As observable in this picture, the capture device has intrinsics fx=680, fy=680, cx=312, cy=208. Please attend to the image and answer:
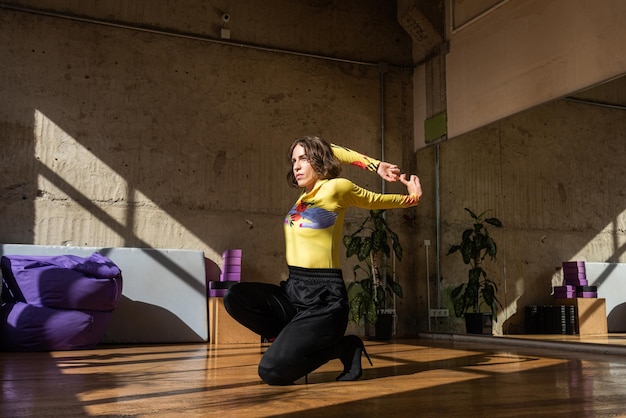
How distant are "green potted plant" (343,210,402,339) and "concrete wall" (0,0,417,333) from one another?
33cm

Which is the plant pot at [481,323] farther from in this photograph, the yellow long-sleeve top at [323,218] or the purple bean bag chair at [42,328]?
the yellow long-sleeve top at [323,218]

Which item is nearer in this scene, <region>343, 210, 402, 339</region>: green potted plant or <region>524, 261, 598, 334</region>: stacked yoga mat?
<region>524, 261, 598, 334</region>: stacked yoga mat

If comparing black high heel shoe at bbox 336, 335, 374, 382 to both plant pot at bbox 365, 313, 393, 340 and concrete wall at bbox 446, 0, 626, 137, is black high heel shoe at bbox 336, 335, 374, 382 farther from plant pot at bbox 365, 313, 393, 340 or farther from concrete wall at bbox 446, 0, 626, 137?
plant pot at bbox 365, 313, 393, 340

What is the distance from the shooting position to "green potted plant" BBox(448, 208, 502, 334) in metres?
6.87

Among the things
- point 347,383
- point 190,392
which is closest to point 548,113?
point 347,383

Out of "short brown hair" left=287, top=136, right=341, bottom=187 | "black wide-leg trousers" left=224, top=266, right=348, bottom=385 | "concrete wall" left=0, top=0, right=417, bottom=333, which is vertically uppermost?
Result: "concrete wall" left=0, top=0, right=417, bottom=333

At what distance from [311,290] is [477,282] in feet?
14.2

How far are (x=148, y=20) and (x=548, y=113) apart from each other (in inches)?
152

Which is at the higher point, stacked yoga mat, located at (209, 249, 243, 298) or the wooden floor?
stacked yoga mat, located at (209, 249, 243, 298)

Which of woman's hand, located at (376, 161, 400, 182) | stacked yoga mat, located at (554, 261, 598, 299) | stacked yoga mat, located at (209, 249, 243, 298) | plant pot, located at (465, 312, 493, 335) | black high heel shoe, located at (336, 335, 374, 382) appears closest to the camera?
black high heel shoe, located at (336, 335, 374, 382)

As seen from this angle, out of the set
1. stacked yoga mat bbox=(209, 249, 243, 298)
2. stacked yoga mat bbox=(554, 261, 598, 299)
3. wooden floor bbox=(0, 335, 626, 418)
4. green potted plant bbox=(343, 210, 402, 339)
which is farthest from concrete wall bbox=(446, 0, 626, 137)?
stacked yoga mat bbox=(209, 249, 243, 298)

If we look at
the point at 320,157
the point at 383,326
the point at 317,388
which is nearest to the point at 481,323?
the point at 383,326

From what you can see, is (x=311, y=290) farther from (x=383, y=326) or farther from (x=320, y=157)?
(x=383, y=326)

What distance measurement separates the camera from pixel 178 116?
6.61m
